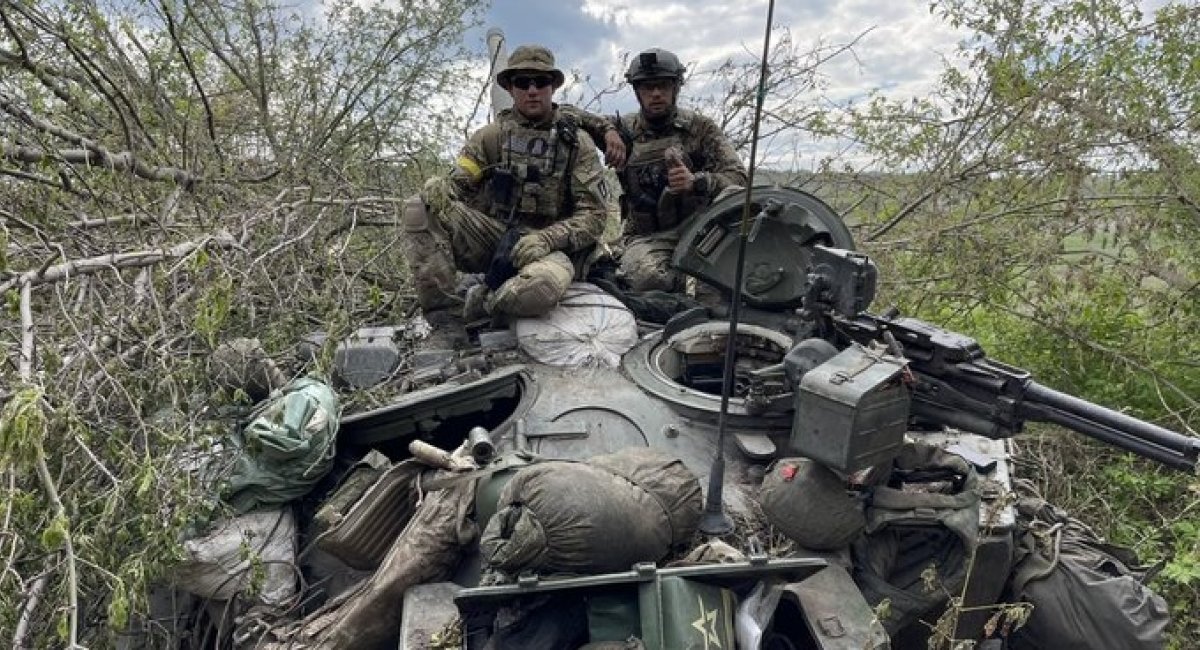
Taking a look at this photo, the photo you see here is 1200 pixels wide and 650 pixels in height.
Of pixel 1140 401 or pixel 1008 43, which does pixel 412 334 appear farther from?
pixel 1008 43

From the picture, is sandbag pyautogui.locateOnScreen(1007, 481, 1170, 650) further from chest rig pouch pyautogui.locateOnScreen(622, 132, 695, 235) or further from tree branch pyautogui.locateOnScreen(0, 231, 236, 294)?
tree branch pyautogui.locateOnScreen(0, 231, 236, 294)

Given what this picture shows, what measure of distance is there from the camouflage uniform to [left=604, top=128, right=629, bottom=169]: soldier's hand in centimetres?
55

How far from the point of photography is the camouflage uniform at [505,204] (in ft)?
16.4

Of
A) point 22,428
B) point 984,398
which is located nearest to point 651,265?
point 984,398

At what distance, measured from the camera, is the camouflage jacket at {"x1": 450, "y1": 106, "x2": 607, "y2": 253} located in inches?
208

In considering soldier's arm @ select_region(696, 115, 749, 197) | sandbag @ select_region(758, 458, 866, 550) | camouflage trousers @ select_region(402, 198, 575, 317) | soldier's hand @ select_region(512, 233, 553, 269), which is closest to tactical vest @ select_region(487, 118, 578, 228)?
camouflage trousers @ select_region(402, 198, 575, 317)

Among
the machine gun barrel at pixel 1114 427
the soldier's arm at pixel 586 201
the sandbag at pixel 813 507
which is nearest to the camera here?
the machine gun barrel at pixel 1114 427

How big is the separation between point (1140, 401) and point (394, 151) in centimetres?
599

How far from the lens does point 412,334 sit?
5289mm

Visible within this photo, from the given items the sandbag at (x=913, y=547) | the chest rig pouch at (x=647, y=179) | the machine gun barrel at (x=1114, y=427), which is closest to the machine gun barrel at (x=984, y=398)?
the machine gun barrel at (x=1114, y=427)

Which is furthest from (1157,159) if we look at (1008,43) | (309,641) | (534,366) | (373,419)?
(309,641)

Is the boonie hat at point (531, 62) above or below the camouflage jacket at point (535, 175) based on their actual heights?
above

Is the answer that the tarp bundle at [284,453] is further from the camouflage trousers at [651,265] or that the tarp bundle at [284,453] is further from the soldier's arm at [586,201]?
the camouflage trousers at [651,265]

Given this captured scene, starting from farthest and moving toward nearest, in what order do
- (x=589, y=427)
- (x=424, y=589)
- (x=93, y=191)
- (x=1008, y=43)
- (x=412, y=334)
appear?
(x=1008, y=43)
(x=412, y=334)
(x=93, y=191)
(x=589, y=427)
(x=424, y=589)
